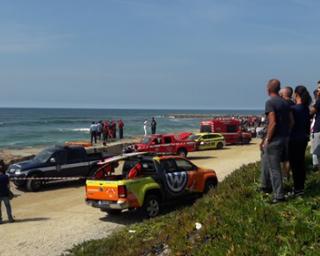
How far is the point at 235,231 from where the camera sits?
7.30m

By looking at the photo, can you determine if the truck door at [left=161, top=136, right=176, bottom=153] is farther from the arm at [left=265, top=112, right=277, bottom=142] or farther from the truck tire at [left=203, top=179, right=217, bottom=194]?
the arm at [left=265, top=112, right=277, bottom=142]

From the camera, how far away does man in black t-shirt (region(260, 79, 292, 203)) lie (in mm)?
8367

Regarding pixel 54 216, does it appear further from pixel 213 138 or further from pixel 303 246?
pixel 213 138

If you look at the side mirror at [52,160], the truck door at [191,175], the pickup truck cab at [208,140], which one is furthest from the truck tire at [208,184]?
the pickup truck cab at [208,140]

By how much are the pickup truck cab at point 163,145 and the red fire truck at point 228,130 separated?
30.4 ft

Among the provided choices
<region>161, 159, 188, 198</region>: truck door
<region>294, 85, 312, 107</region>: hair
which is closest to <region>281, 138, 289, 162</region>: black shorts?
<region>294, 85, 312, 107</region>: hair

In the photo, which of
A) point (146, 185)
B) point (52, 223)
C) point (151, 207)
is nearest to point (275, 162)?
point (146, 185)

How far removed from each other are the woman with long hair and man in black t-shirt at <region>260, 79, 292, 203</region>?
45cm

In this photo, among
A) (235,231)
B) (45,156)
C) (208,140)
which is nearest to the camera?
(235,231)

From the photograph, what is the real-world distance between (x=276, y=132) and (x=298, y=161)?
2.70ft

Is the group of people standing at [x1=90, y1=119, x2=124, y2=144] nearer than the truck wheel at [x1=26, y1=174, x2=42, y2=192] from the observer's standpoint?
No

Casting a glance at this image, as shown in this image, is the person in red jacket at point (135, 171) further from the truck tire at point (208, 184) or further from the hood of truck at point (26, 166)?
the hood of truck at point (26, 166)

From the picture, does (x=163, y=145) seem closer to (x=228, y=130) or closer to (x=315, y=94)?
(x=228, y=130)

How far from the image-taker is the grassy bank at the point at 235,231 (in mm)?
6758
